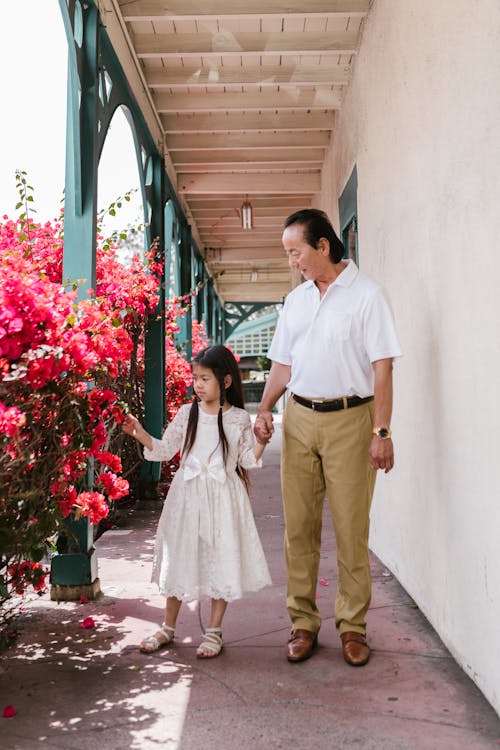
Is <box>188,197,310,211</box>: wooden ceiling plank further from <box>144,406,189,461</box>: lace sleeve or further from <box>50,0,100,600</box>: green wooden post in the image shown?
<box>144,406,189,461</box>: lace sleeve

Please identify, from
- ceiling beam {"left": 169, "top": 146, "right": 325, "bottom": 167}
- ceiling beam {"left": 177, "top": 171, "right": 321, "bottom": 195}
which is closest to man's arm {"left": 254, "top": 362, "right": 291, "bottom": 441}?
ceiling beam {"left": 169, "top": 146, "right": 325, "bottom": 167}

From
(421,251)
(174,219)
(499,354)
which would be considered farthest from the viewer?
(174,219)

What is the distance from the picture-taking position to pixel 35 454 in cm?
253

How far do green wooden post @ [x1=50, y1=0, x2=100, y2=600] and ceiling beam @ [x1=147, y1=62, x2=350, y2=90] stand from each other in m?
1.73

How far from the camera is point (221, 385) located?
3.04 metres


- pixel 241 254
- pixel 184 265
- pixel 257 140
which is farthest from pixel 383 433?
pixel 241 254

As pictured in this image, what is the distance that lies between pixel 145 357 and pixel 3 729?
4394 mm

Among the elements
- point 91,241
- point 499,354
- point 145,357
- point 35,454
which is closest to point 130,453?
point 145,357

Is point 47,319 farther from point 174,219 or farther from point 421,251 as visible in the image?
point 174,219

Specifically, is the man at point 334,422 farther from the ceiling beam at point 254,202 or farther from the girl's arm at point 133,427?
the ceiling beam at point 254,202

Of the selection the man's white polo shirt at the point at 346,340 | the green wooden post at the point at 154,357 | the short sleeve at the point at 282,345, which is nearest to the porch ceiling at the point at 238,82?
the green wooden post at the point at 154,357

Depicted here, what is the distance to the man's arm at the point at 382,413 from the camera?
8.76 feet

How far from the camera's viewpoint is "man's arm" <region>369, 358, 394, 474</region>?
8.76 feet

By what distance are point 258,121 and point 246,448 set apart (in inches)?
171
